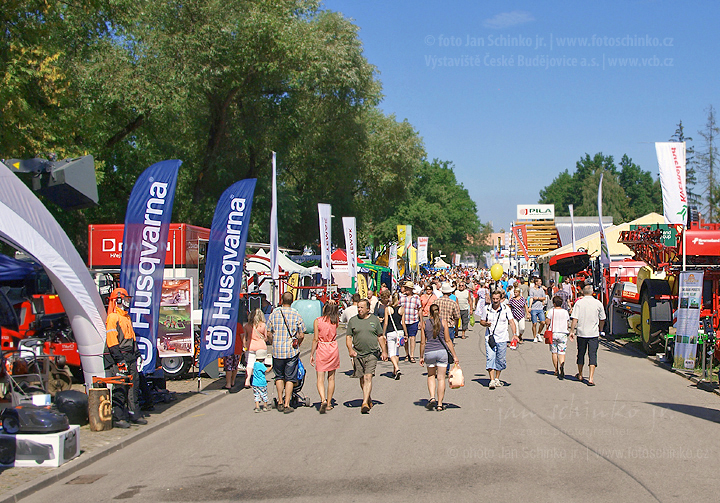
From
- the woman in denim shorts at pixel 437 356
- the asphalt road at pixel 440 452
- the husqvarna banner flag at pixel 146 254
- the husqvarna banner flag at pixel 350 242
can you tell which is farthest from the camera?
the husqvarna banner flag at pixel 350 242

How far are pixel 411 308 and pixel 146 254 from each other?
692cm

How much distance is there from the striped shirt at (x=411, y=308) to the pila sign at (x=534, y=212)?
57507mm

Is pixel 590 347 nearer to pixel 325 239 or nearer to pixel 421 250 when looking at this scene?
pixel 325 239

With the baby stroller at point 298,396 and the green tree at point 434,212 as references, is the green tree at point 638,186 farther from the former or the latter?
the baby stroller at point 298,396

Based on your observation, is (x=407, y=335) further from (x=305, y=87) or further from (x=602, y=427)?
(x=305, y=87)

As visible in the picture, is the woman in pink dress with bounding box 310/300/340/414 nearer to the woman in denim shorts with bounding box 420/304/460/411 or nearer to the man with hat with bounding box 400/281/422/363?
the woman in denim shorts with bounding box 420/304/460/411

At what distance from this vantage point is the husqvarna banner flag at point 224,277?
11594 millimetres

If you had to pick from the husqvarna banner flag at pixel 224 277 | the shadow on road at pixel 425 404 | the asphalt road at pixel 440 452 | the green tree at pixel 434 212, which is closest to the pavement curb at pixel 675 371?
the asphalt road at pixel 440 452

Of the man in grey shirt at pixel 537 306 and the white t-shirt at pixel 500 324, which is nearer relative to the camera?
the white t-shirt at pixel 500 324

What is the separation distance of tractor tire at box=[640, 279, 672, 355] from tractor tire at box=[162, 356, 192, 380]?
33.8 ft

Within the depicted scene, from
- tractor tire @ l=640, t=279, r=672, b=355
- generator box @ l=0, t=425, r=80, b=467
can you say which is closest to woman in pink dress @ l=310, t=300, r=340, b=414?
generator box @ l=0, t=425, r=80, b=467

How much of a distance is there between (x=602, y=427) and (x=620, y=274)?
45.4 feet

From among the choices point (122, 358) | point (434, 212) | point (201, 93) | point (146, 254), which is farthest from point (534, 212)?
point (122, 358)

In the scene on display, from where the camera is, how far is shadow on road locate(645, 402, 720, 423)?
941 centimetres
